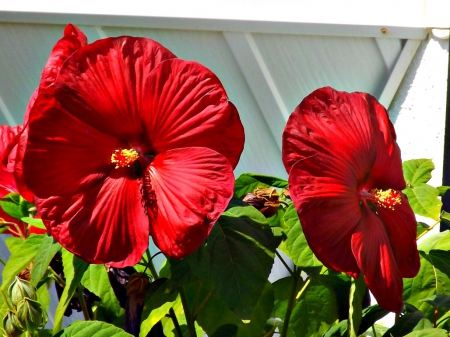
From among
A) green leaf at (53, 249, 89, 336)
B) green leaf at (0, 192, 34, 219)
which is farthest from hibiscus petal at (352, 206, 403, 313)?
green leaf at (0, 192, 34, 219)

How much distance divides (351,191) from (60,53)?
260mm

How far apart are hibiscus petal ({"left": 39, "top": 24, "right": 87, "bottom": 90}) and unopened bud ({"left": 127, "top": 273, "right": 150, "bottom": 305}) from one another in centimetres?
18

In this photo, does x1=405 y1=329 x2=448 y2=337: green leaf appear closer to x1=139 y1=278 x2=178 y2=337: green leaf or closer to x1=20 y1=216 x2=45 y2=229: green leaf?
x1=139 y1=278 x2=178 y2=337: green leaf

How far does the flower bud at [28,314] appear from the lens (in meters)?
0.62

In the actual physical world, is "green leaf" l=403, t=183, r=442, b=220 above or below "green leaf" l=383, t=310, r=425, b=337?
above

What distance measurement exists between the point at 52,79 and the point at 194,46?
2.53 ft

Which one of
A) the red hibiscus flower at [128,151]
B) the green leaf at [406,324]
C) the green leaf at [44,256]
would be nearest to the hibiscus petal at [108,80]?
the red hibiscus flower at [128,151]

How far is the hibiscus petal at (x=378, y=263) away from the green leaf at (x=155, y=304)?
161 millimetres

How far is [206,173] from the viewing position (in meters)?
0.54

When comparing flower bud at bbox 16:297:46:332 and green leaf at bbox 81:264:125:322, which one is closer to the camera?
flower bud at bbox 16:297:46:332

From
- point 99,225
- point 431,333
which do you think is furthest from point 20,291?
point 431,333

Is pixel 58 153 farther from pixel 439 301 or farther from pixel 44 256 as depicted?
pixel 439 301

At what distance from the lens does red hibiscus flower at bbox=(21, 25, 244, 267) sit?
0.54 metres

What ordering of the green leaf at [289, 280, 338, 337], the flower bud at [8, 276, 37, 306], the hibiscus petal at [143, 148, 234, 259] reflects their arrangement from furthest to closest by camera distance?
the green leaf at [289, 280, 338, 337], the flower bud at [8, 276, 37, 306], the hibiscus petal at [143, 148, 234, 259]
